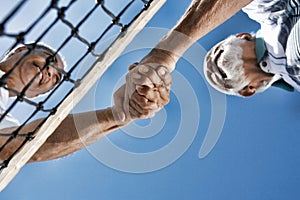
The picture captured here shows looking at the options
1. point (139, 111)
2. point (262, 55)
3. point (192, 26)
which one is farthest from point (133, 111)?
point (262, 55)

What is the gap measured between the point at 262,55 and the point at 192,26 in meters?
0.28

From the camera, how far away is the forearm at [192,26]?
112 centimetres

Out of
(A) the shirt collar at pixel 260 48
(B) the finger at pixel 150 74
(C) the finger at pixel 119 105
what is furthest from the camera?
(A) the shirt collar at pixel 260 48

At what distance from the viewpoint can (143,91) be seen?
3.47ft

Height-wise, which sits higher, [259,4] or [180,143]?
[259,4]

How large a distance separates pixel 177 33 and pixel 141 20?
0.17 metres

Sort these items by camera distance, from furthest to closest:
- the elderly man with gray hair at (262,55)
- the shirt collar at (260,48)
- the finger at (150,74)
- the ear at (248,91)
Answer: the ear at (248,91) → the shirt collar at (260,48) → the elderly man with gray hair at (262,55) → the finger at (150,74)

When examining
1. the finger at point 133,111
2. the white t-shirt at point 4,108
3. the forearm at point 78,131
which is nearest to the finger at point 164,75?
the finger at point 133,111

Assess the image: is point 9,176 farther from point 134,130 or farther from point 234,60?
point 234,60

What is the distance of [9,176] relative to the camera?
1032 mm

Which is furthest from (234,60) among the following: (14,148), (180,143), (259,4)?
(14,148)

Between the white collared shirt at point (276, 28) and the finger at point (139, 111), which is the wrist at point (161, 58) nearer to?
the finger at point (139, 111)

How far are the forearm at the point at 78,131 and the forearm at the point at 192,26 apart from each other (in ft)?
0.67

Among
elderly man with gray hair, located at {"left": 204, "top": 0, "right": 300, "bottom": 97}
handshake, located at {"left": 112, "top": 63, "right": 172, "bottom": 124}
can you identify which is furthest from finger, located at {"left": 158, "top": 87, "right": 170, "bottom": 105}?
elderly man with gray hair, located at {"left": 204, "top": 0, "right": 300, "bottom": 97}
